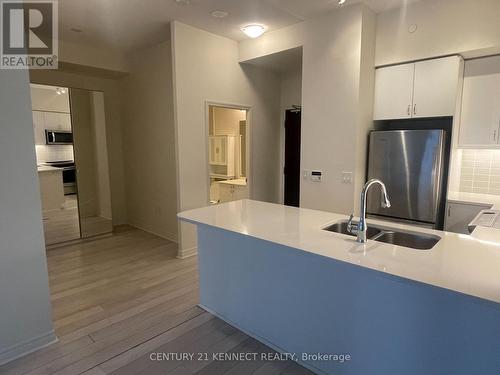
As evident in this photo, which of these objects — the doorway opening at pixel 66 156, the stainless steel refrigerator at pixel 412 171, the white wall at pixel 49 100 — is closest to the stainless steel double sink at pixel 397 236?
the stainless steel refrigerator at pixel 412 171

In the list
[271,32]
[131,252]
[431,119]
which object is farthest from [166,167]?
[431,119]

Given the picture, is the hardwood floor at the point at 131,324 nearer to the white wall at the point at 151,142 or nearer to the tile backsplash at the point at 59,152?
the white wall at the point at 151,142

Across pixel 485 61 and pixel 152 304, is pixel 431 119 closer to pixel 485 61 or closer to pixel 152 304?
pixel 485 61

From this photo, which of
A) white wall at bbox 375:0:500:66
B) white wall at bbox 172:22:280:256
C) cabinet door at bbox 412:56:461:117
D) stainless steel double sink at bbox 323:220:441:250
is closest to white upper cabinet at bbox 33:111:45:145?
white wall at bbox 172:22:280:256

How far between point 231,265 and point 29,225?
146cm

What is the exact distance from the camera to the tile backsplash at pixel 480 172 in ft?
10.7

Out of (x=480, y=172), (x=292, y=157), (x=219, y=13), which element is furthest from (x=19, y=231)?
(x=480, y=172)

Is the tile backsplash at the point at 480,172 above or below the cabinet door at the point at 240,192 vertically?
above

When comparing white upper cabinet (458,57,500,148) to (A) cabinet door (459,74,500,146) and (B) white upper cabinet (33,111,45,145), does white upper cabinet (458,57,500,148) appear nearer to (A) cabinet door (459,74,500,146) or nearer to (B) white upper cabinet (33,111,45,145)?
(A) cabinet door (459,74,500,146)

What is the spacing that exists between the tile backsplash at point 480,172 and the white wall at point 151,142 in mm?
3716

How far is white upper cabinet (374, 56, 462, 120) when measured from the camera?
294 cm

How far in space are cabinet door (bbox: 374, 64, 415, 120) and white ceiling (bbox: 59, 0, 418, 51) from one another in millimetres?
647

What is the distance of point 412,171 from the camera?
3.11m

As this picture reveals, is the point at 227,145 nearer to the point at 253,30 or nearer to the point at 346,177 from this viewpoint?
the point at 253,30
